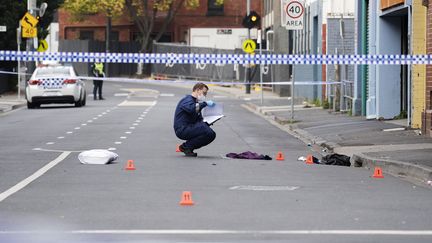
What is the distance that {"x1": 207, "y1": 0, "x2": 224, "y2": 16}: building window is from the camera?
7612 cm

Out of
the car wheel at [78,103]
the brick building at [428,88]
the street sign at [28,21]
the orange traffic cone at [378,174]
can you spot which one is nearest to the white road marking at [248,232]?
the orange traffic cone at [378,174]

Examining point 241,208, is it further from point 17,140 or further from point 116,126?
point 116,126

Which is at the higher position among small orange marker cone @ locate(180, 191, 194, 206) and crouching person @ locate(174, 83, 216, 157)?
crouching person @ locate(174, 83, 216, 157)

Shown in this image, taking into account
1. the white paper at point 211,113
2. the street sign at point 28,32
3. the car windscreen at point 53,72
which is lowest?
the white paper at point 211,113

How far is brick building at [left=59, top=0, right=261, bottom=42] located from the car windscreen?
117 ft

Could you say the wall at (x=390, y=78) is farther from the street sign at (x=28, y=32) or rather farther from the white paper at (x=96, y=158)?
the street sign at (x=28, y=32)

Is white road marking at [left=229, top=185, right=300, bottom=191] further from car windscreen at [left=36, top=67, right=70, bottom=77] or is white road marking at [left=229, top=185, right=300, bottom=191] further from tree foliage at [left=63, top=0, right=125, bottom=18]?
tree foliage at [left=63, top=0, right=125, bottom=18]

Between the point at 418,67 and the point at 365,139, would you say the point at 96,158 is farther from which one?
the point at 418,67

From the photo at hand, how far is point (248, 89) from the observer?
52531mm

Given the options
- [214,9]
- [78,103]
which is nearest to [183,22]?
[214,9]

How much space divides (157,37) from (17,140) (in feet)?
162

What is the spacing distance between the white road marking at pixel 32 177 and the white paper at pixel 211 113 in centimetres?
246

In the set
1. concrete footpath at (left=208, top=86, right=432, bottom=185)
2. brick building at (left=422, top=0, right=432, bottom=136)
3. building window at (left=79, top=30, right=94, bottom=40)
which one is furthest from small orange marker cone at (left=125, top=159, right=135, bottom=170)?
building window at (left=79, top=30, right=94, bottom=40)

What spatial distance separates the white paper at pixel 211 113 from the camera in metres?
Result: 19.3
